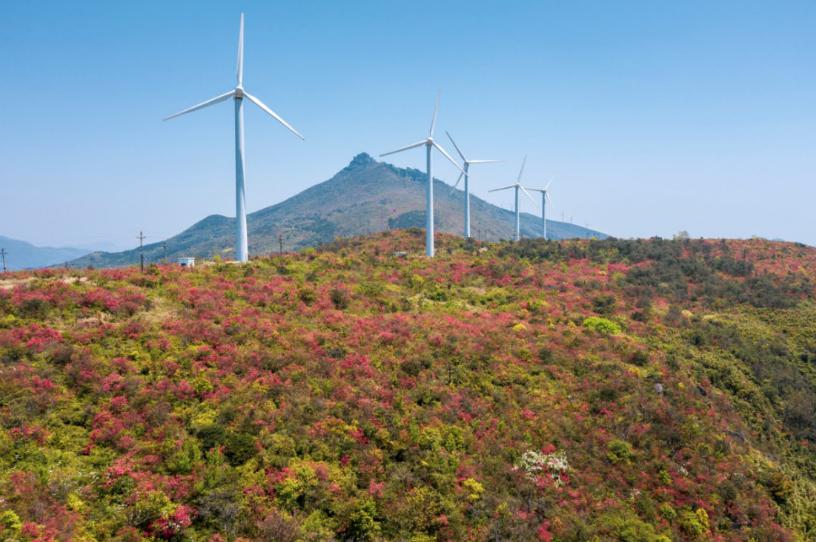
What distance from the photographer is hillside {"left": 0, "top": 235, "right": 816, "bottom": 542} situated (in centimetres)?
2475

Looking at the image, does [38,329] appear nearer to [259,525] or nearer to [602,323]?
[259,525]

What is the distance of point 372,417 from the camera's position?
3228cm

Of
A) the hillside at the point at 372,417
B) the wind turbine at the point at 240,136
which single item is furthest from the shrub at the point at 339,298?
the wind turbine at the point at 240,136

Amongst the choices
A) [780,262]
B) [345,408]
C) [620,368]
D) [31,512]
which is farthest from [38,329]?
[780,262]

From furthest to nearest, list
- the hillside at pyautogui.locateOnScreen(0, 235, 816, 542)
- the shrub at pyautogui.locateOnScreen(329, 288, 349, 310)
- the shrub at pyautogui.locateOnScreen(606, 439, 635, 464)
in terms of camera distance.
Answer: the shrub at pyautogui.locateOnScreen(329, 288, 349, 310) → the shrub at pyautogui.locateOnScreen(606, 439, 635, 464) → the hillside at pyautogui.locateOnScreen(0, 235, 816, 542)

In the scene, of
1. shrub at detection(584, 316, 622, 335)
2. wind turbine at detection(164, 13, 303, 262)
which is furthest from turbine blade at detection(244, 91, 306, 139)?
shrub at detection(584, 316, 622, 335)

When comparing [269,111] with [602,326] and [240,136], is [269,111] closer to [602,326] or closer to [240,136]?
[240,136]

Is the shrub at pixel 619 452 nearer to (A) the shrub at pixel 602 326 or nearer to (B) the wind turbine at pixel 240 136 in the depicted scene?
(A) the shrub at pixel 602 326

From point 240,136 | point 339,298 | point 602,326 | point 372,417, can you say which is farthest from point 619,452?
point 240,136

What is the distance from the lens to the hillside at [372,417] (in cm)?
2475

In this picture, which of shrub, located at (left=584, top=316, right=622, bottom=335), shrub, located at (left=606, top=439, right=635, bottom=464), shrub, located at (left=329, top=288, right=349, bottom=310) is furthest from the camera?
shrub, located at (left=584, top=316, right=622, bottom=335)

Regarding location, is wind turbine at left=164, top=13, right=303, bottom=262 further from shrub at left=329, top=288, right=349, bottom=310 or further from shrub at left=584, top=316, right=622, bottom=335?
shrub at left=584, top=316, right=622, bottom=335

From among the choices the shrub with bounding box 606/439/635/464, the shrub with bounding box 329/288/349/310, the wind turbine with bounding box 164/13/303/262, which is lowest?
the shrub with bounding box 606/439/635/464

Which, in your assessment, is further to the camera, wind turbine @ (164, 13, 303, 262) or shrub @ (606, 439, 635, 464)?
wind turbine @ (164, 13, 303, 262)
